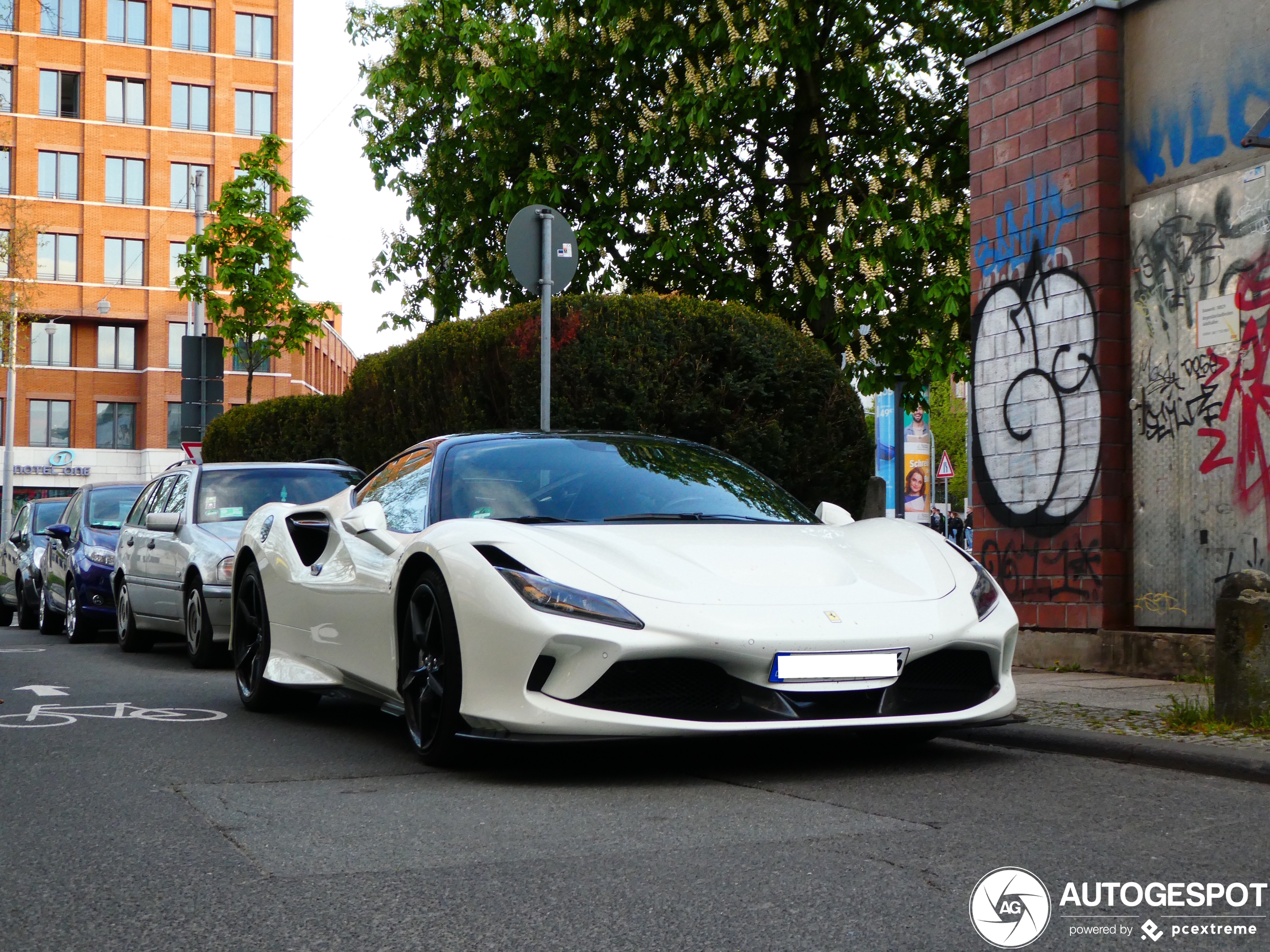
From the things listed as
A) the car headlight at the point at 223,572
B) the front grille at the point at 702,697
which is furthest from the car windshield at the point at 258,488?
the front grille at the point at 702,697

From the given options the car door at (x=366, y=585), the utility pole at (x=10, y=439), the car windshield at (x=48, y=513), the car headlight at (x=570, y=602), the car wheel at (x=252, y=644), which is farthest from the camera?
the utility pole at (x=10, y=439)

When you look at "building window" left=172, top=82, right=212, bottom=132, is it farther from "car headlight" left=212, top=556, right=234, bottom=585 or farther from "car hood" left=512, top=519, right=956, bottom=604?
"car hood" left=512, top=519, right=956, bottom=604

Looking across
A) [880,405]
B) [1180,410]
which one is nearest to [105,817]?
[1180,410]

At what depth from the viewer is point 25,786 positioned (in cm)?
558

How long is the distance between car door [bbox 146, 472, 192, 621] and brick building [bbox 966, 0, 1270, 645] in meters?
5.85

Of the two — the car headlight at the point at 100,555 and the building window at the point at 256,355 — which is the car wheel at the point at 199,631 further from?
the building window at the point at 256,355

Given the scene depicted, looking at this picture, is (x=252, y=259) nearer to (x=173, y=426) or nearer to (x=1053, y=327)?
(x=1053, y=327)

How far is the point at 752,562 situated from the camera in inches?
224

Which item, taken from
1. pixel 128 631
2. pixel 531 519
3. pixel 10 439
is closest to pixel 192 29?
pixel 10 439

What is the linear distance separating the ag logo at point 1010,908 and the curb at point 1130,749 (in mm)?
1836

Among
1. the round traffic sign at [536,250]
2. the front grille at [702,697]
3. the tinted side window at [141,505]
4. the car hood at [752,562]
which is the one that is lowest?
the front grille at [702,697]

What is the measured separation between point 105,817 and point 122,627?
8642mm

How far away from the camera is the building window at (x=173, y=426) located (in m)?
62.1

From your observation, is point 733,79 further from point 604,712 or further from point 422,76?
point 604,712
